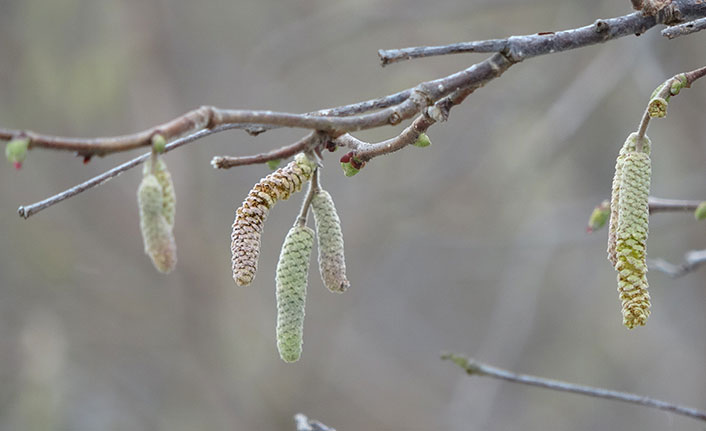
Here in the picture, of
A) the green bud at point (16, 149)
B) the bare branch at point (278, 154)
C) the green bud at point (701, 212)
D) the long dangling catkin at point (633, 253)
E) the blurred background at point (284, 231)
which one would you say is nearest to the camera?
the green bud at point (16, 149)

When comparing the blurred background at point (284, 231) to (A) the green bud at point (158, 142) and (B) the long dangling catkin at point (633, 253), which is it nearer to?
(B) the long dangling catkin at point (633, 253)

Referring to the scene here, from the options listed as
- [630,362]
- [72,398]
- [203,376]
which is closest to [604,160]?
[630,362]

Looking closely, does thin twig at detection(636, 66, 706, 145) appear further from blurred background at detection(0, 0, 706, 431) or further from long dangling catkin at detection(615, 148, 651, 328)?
blurred background at detection(0, 0, 706, 431)

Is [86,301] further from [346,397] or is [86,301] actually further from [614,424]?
[614,424]

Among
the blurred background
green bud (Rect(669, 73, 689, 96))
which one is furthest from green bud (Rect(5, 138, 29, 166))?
the blurred background

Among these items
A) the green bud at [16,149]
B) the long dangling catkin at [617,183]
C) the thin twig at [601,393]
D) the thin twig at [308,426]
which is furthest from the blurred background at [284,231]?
the green bud at [16,149]

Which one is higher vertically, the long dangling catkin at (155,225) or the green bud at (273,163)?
the green bud at (273,163)
